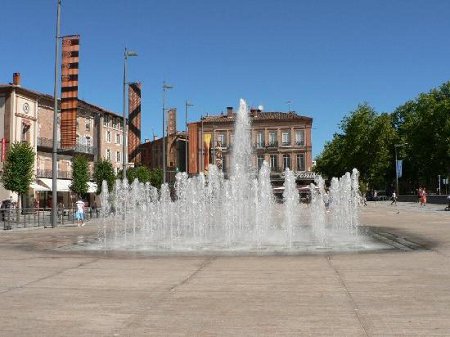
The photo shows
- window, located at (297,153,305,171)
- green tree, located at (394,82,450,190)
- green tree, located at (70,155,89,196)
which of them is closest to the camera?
green tree, located at (70,155,89,196)

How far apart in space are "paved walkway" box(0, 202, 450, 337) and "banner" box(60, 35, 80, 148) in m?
16.3

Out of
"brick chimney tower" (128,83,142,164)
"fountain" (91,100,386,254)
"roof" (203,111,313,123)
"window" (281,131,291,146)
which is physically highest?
"roof" (203,111,313,123)

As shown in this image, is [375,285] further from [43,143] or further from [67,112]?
[43,143]

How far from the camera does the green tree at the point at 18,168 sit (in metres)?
36.5

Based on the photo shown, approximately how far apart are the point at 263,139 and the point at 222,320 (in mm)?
86885

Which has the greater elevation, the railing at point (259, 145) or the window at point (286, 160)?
the railing at point (259, 145)

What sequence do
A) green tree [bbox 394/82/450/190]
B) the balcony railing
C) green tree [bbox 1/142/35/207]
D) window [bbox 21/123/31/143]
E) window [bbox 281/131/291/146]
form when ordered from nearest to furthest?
green tree [bbox 1/142/35/207]
window [bbox 21/123/31/143]
the balcony railing
green tree [bbox 394/82/450/190]
window [bbox 281/131/291/146]

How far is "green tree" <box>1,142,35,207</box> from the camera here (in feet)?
120

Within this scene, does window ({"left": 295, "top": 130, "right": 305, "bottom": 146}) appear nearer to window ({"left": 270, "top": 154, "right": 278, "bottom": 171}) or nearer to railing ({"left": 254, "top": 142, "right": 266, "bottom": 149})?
window ({"left": 270, "top": 154, "right": 278, "bottom": 171})

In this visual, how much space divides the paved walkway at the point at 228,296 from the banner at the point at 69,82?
53.5ft

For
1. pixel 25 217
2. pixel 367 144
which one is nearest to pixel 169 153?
pixel 367 144

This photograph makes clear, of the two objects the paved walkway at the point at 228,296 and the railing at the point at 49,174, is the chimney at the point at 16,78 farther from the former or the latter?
the paved walkway at the point at 228,296

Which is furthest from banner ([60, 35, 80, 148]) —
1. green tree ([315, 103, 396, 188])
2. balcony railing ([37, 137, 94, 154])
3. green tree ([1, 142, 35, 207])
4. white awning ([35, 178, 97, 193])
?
green tree ([315, 103, 396, 188])

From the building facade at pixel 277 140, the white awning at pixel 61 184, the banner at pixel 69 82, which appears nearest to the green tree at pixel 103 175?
the white awning at pixel 61 184
